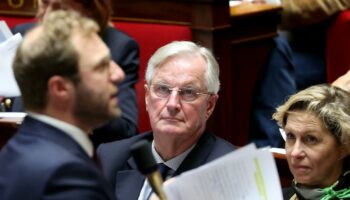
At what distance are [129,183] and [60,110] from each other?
717 mm

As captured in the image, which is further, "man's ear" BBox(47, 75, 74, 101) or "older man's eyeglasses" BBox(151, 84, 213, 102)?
"older man's eyeglasses" BBox(151, 84, 213, 102)

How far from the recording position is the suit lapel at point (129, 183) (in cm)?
183

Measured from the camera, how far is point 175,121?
73.3 inches

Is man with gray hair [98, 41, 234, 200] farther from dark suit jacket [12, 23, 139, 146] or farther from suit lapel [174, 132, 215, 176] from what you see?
dark suit jacket [12, 23, 139, 146]

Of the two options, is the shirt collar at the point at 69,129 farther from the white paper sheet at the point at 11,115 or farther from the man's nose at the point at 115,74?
the white paper sheet at the point at 11,115

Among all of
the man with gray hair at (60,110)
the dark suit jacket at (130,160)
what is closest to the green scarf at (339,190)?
the dark suit jacket at (130,160)

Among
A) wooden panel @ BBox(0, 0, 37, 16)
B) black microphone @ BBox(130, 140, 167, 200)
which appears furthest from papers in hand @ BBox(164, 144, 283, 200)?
wooden panel @ BBox(0, 0, 37, 16)

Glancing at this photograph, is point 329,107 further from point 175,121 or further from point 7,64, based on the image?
point 7,64

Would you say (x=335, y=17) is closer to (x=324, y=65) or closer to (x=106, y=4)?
(x=324, y=65)

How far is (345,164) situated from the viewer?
1831mm

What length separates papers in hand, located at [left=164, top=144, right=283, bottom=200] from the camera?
1421 millimetres

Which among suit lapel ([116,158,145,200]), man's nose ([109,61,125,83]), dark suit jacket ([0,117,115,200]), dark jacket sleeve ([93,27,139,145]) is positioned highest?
man's nose ([109,61,125,83])

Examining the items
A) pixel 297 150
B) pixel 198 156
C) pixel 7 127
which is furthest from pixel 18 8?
pixel 297 150

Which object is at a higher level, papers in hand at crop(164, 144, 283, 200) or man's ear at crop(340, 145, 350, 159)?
papers in hand at crop(164, 144, 283, 200)
